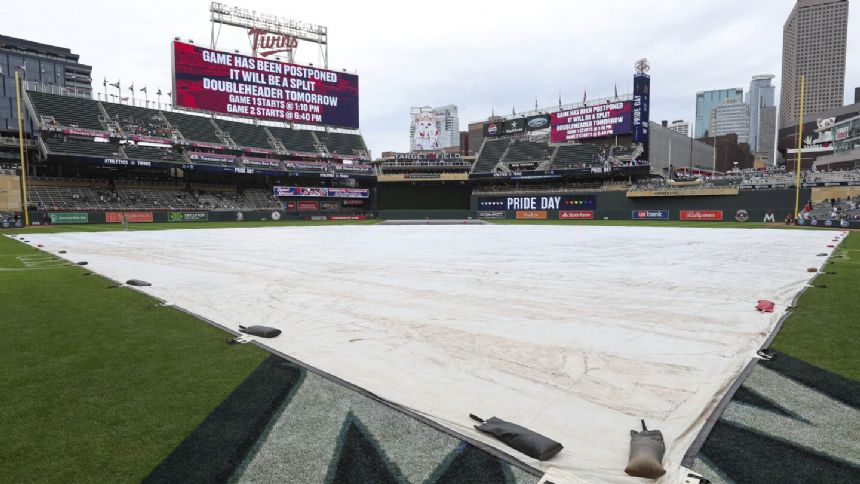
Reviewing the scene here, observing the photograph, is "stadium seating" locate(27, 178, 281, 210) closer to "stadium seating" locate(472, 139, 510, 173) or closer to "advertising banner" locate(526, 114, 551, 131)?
"stadium seating" locate(472, 139, 510, 173)

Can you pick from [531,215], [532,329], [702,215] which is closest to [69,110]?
[531,215]

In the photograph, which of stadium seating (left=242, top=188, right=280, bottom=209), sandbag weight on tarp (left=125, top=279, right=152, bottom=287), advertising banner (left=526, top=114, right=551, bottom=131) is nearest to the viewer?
sandbag weight on tarp (left=125, top=279, right=152, bottom=287)

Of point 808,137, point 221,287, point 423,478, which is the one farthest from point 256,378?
point 808,137

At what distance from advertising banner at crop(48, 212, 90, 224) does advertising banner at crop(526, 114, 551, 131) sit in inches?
2380

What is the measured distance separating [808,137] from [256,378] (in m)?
128

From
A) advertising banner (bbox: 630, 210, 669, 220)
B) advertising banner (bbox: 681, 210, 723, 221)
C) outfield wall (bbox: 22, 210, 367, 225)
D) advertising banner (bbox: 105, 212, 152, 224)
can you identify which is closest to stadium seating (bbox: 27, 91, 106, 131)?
advertising banner (bbox: 105, 212, 152, 224)

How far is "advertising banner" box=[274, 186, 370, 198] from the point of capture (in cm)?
6438

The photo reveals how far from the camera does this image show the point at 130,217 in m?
48.1

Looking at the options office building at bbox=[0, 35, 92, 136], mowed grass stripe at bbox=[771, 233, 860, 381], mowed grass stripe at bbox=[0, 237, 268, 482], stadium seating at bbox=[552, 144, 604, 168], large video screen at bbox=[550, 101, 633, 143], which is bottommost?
mowed grass stripe at bbox=[0, 237, 268, 482]

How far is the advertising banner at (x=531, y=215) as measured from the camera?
60750mm

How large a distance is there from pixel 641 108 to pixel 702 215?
20095 millimetres

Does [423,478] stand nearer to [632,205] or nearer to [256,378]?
[256,378]

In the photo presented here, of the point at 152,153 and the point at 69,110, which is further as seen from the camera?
the point at 152,153

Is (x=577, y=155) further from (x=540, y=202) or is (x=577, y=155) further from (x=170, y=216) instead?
(x=170, y=216)
